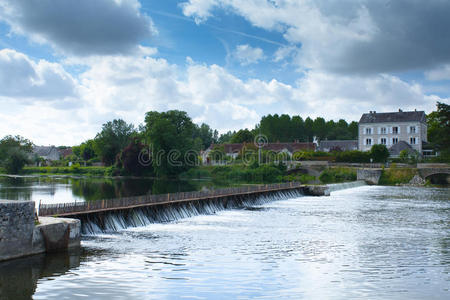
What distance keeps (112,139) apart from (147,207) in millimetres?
97441

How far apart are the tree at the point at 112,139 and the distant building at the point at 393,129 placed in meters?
62.7

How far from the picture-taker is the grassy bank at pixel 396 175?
235 feet

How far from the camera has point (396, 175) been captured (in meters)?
73.2

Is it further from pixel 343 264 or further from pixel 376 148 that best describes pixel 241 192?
pixel 376 148

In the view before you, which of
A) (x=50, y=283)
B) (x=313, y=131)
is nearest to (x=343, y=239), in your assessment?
(x=50, y=283)

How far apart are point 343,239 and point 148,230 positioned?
10.7m

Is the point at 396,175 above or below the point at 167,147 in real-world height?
below

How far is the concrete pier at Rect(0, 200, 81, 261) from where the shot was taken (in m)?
15.3

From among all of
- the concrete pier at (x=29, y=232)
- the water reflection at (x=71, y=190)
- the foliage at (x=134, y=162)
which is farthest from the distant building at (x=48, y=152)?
the concrete pier at (x=29, y=232)

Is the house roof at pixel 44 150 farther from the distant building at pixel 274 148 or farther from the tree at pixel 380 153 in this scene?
the tree at pixel 380 153

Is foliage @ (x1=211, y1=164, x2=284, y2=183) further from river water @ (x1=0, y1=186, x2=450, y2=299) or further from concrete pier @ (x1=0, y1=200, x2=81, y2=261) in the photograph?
concrete pier @ (x1=0, y1=200, x2=81, y2=261)

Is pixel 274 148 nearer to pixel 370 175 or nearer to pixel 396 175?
pixel 370 175

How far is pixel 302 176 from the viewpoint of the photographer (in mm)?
84750

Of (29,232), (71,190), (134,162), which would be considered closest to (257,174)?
(134,162)
